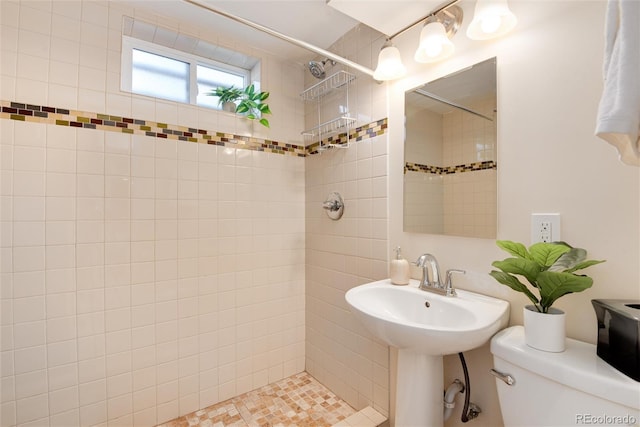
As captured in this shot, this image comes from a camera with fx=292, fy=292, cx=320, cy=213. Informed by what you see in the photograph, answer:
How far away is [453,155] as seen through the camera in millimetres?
1327

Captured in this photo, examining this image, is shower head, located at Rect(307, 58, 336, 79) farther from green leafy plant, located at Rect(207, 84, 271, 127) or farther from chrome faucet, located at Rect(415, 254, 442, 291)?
chrome faucet, located at Rect(415, 254, 442, 291)

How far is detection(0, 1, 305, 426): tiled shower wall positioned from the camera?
1.37 m

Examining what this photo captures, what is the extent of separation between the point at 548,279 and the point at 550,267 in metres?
0.07

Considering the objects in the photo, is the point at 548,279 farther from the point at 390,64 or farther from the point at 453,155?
the point at 390,64

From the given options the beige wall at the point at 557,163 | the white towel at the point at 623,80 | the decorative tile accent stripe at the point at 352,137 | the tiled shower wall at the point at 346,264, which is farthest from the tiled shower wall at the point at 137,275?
the white towel at the point at 623,80

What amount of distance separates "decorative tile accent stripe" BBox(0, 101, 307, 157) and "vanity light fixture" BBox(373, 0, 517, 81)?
36.6 inches

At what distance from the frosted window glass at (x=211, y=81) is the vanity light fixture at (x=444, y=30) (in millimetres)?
1087

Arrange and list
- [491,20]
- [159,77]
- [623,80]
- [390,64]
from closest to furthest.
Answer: [623,80]
[491,20]
[390,64]
[159,77]

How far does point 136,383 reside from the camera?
161 centimetres

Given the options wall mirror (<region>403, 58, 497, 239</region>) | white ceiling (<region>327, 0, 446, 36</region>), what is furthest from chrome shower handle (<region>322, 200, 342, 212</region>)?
white ceiling (<region>327, 0, 446, 36</region>)

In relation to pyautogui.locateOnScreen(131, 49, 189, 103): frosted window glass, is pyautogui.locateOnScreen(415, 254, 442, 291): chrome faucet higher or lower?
lower

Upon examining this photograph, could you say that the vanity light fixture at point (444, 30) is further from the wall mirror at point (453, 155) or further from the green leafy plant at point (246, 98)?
the green leafy plant at point (246, 98)

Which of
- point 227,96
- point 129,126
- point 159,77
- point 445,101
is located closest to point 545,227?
point 445,101

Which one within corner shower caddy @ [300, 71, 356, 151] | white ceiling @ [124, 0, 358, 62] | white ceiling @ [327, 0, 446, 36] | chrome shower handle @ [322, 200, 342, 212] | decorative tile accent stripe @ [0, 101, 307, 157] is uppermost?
white ceiling @ [124, 0, 358, 62]
